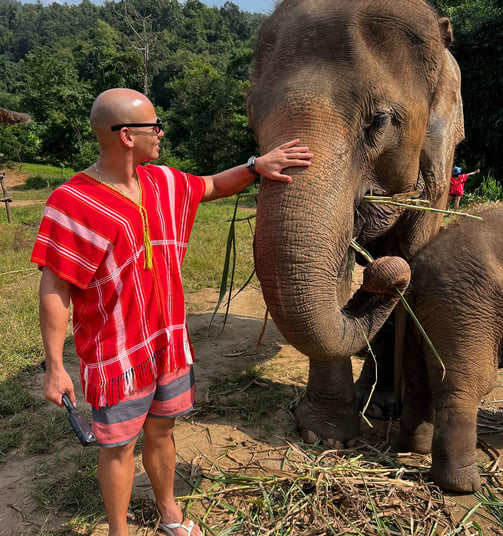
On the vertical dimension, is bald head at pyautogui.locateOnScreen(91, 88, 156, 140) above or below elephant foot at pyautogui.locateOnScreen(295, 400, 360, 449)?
above

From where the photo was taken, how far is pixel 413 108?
8.36 feet

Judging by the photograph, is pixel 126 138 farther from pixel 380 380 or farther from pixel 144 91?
pixel 144 91

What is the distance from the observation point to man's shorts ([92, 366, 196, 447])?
6.12 feet

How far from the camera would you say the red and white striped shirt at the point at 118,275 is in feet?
5.60

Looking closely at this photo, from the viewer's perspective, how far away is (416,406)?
285cm

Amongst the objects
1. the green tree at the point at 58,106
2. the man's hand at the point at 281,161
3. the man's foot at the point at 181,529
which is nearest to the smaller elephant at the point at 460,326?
the man's hand at the point at 281,161

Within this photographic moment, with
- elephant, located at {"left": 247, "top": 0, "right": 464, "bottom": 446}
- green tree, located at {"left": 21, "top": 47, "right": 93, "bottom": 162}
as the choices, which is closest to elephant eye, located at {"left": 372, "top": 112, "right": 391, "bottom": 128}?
elephant, located at {"left": 247, "top": 0, "right": 464, "bottom": 446}

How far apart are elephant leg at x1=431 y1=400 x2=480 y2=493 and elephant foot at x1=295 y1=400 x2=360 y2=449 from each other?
2.15 feet

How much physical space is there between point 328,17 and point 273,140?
2.19 feet

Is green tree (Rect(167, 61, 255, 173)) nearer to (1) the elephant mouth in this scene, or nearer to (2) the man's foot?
(1) the elephant mouth

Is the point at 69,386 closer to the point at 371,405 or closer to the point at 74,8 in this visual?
the point at 371,405

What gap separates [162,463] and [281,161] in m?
1.36

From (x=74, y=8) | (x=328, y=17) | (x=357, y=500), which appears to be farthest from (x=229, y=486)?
(x=74, y=8)

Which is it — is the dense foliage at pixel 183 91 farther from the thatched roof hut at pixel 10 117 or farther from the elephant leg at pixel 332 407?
the thatched roof hut at pixel 10 117
